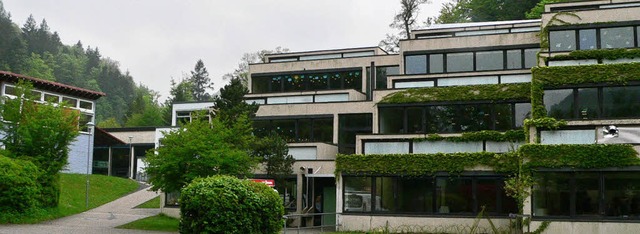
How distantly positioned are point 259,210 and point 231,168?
8468 millimetres

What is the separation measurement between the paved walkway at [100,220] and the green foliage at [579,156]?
15928 millimetres

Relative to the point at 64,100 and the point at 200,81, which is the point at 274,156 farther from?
the point at 200,81

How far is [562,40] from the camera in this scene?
110 ft

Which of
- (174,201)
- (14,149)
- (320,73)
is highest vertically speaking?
(320,73)

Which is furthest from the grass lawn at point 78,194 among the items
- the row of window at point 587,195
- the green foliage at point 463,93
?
the row of window at point 587,195

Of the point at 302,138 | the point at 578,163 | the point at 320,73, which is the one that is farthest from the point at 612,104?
the point at 320,73

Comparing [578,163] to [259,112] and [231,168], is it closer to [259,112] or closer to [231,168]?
[231,168]

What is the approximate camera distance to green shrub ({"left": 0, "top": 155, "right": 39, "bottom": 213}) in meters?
32.7

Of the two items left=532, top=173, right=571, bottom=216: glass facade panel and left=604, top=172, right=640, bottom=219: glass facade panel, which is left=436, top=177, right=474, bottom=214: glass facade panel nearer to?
left=532, top=173, right=571, bottom=216: glass facade panel

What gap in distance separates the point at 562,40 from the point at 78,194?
96.0ft

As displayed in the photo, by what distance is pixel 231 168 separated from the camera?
Answer: 101 ft

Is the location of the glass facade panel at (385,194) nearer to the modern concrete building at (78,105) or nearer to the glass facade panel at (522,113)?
the glass facade panel at (522,113)

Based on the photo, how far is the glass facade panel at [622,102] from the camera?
2797 centimetres

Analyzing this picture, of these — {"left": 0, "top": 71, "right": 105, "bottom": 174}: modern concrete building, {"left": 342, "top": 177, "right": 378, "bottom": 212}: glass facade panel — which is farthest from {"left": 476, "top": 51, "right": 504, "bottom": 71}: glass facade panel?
{"left": 0, "top": 71, "right": 105, "bottom": 174}: modern concrete building
